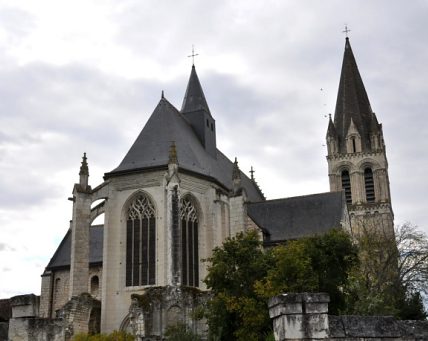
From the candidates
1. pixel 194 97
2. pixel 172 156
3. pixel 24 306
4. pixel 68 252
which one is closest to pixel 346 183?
pixel 194 97

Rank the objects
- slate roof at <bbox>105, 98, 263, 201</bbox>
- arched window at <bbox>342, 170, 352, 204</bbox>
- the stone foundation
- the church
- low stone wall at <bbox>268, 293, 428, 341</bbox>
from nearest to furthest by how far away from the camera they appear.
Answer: low stone wall at <bbox>268, 293, 428, 341</bbox> < the stone foundation < the church < slate roof at <bbox>105, 98, 263, 201</bbox> < arched window at <bbox>342, 170, 352, 204</bbox>

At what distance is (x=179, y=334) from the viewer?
21.9m

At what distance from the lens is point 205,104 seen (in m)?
39.0

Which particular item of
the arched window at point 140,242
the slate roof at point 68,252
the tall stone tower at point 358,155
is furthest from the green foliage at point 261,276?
the tall stone tower at point 358,155

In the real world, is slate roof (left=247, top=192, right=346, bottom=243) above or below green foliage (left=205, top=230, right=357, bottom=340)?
above

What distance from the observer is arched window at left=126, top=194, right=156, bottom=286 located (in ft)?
94.3

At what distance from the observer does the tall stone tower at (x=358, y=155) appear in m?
51.8

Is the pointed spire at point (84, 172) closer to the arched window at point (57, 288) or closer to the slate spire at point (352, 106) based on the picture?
the arched window at point (57, 288)

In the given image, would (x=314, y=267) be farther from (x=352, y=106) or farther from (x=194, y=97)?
(x=352, y=106)

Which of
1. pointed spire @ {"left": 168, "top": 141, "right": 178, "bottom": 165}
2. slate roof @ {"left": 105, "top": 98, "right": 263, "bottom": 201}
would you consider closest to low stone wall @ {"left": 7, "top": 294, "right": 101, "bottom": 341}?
slate roof @ {"left": 105, "top": 98, "right": 263, "bottom": 201}

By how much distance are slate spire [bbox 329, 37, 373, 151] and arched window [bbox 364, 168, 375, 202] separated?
Answer: 2188 mm

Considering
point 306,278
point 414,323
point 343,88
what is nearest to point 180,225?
point 306,278

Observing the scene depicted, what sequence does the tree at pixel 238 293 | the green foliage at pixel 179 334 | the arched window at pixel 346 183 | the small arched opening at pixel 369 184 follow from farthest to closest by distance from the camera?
the arched window at pixel 346 183 < the small arched opening at pixel 369 184 < the green foliage at pixel 179 334 < the tree at pixel 238 293

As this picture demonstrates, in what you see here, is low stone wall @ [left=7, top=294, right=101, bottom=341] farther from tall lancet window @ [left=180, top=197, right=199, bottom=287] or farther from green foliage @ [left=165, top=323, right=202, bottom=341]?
tall lancet window @ [left=180, top=197, right=199, bottom=287]
